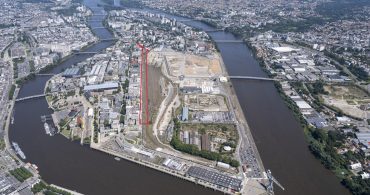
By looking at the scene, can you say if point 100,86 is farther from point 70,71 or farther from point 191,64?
point 191,64

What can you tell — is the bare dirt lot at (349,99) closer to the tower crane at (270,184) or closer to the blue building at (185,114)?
the tower crane at (270,184)

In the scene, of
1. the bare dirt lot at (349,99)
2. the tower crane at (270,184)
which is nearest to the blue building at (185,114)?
the tower crane at (270,184)

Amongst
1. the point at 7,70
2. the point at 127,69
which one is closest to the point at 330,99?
the point at 127,69

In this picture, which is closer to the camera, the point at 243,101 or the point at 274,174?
the point at 274,174

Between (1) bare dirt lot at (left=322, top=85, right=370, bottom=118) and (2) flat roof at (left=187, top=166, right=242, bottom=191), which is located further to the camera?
(1) bare dirt lot at (left=322, top=85, right=370, bottom=118)

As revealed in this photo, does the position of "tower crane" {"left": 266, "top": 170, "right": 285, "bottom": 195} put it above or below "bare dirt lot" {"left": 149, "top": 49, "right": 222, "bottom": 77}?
below

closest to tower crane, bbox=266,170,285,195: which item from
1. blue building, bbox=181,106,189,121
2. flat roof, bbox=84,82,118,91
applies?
blue building, bbox=181,106,189,121

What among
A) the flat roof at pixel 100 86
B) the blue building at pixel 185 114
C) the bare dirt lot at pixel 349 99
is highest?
the bare dirt lot at pixel 349 99

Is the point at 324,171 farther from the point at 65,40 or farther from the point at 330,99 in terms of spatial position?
the point at 65,40

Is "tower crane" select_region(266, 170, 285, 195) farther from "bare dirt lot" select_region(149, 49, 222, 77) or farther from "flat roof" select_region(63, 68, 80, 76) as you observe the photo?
"flat roof" select_region(63, 68, 80, 76)
